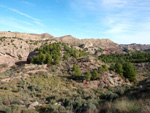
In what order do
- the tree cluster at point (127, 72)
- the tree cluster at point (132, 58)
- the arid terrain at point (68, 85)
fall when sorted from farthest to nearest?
the tree cluster at point (132, 58) < the tree cluster at point (127, 72) < the arid terrain at point (68, 85)

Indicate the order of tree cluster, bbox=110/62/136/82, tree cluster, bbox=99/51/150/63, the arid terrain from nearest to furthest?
the arid terrain
tree cluster, bbox=110/62/136/82
tree cluster, bbox=99/51/150/63

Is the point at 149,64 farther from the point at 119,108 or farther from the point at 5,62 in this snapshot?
the point at 5,62

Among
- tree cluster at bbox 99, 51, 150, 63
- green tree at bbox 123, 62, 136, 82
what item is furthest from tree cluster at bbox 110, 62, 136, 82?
tree cluster at bbox 99, 51, 150, 63

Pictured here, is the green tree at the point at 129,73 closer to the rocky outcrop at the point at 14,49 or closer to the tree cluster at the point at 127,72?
the tree cluster at the point at 127,72

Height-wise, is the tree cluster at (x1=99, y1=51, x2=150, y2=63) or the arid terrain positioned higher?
the tree cluster at (x1=99, y1=51, x2=150, y2=63)

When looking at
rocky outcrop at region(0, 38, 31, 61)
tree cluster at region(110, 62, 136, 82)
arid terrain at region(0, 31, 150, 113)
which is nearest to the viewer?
arid terrain at region(0, 31, 150, 113)

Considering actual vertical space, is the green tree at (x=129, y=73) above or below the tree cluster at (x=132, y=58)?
below

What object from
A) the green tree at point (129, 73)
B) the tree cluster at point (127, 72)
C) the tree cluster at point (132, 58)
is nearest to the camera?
the green tree at point (129, 73)

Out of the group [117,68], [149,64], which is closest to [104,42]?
[149,64]

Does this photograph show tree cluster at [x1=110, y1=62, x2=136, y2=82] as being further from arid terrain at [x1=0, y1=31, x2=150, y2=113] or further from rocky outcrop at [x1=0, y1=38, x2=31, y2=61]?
rocky outcrop at [x1=0, y1=38, x2=31, y2=61]

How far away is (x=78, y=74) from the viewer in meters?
24.3

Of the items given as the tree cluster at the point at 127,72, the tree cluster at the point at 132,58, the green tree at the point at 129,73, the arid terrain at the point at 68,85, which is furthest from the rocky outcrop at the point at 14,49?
the green tree at the point at 129,73

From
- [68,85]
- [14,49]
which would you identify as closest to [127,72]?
[68,85]

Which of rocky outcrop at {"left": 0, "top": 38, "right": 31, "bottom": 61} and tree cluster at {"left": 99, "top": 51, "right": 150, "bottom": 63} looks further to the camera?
tree cluster at {"left": 99, "top": 51, "right": 150, "bottom": 63}
